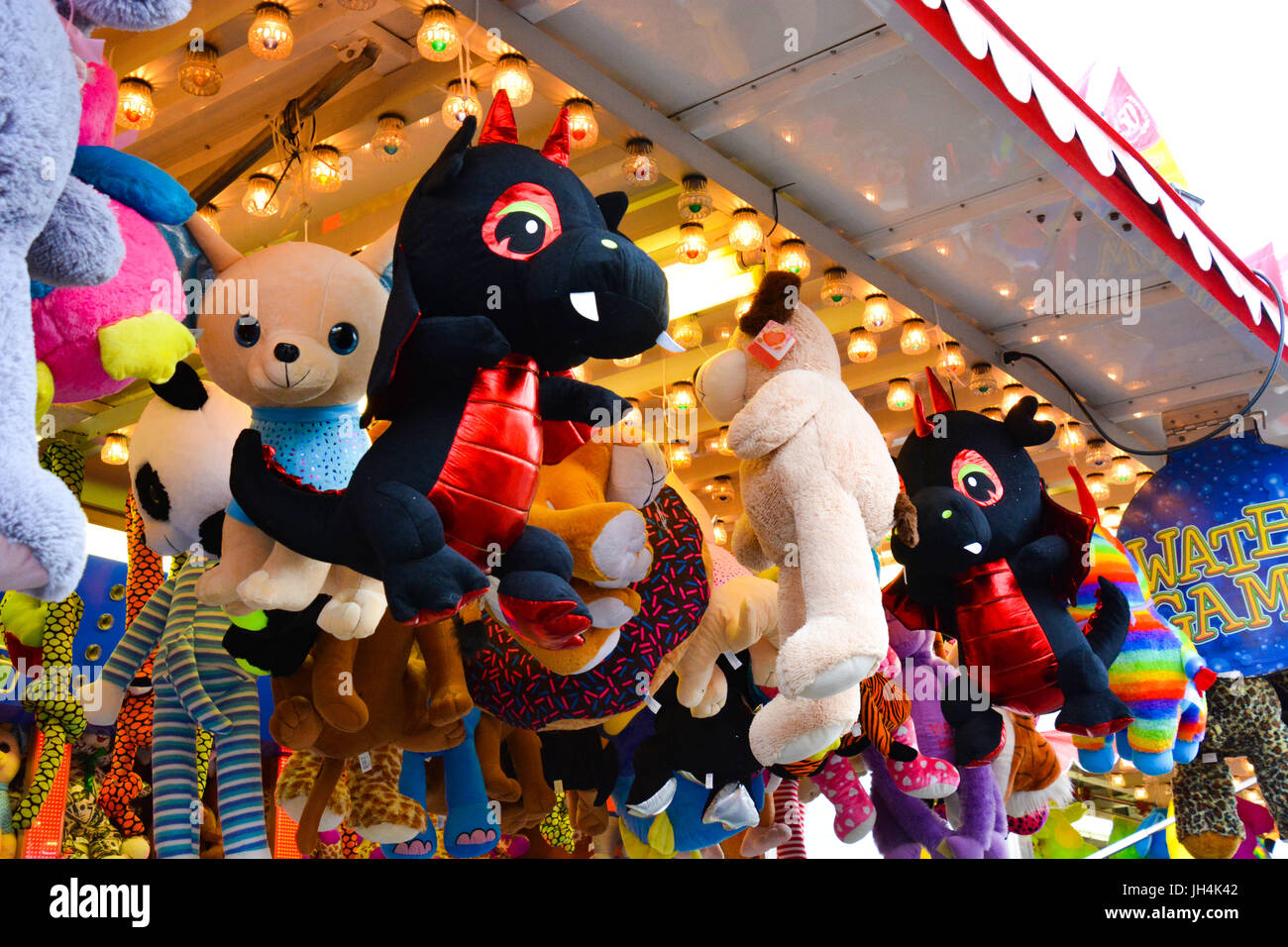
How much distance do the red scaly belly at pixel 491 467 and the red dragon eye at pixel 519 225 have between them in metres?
0.12

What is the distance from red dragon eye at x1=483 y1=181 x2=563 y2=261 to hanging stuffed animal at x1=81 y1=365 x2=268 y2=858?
0.54 meters

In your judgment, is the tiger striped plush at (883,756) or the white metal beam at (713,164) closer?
the white metal beam at (713,164)

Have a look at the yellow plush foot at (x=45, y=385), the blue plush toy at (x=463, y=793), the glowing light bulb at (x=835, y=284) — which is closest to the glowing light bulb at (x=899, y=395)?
the glowing light bulb at (x=835, y=284)

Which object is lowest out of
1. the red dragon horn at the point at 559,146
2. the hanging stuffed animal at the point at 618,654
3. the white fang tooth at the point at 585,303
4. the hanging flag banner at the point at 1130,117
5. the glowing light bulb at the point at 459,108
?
the hanging stuffed animal at the point at 618,654

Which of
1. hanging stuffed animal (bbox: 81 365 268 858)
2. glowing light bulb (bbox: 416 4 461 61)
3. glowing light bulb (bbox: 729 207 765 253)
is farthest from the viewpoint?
glowing light bulb (bbox: 729 207 765 253)

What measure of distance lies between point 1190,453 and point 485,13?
210 centimetres

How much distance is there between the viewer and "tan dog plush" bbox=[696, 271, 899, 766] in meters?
1.46

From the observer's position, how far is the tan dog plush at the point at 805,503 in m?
1.46

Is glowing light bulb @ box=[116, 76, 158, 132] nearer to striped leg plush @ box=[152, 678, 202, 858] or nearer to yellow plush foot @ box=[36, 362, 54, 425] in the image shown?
striped leg plush @ box=[152, 678, 202, 858]

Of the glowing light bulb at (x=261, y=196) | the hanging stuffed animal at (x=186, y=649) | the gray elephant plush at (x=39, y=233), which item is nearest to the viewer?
the gray elephant plush at (x=39, y=233)

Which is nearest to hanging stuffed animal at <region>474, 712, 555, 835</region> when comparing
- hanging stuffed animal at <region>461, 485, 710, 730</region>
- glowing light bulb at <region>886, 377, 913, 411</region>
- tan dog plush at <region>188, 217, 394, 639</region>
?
hanging stuffed animal at <region>461, 485, 710, 730</region>

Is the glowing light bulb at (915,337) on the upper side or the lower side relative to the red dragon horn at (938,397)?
upper

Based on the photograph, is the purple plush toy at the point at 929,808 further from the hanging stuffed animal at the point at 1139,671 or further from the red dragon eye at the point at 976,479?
the red dragon eye at the point at 976,479
